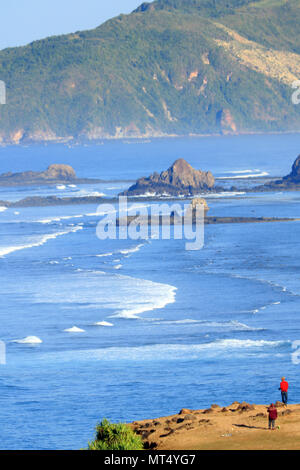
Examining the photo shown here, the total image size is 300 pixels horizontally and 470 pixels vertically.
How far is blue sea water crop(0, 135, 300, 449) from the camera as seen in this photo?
49156 mm

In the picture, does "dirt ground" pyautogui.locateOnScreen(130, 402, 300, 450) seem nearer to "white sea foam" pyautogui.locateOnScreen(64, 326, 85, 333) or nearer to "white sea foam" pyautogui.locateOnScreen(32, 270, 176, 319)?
"white sea foam" pyautogui.locateOnScreen(64, 326, 85, 333)

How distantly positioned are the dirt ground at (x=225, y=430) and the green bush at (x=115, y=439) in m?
1.01

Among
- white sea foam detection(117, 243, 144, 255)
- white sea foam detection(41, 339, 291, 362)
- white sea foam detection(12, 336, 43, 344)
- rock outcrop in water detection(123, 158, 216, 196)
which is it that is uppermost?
rock outcrop in water detection(123, 158, 216, 196)

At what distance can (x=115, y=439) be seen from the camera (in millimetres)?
34656

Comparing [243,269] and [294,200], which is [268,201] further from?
[243,269]

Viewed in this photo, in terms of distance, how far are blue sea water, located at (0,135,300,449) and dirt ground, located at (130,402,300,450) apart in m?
5.72

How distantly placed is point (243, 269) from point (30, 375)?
123 ft

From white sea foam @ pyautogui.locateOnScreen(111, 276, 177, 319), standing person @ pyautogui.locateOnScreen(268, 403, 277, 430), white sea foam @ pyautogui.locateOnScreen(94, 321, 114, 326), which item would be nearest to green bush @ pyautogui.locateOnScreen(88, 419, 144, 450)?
standing person @ pyautogui.locateOnScreen(268, 403, 277, 430)

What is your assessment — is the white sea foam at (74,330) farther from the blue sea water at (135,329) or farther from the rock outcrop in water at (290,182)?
the rock outcrop in water at (290,182)

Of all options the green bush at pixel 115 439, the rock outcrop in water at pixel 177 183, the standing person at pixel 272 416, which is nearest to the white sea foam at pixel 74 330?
the green bush at pixel 115 439

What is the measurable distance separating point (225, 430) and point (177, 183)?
139827 mm

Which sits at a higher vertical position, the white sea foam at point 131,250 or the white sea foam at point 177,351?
the white sea foam at point 131,250

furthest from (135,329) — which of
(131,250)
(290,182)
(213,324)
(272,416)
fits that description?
(290,182)

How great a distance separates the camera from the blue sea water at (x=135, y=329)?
49.2 m
